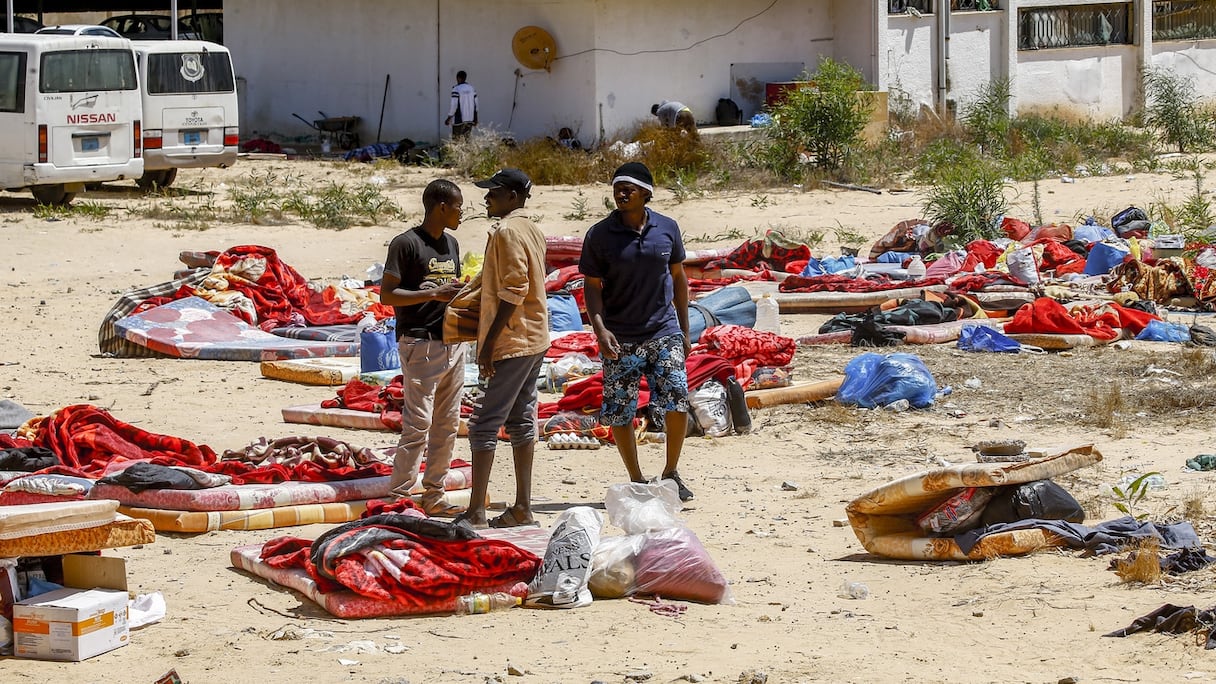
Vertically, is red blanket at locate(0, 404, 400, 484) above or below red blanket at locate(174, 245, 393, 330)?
below

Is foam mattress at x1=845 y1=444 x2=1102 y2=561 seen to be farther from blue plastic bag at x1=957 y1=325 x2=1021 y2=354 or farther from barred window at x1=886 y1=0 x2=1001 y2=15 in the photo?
barred window at x1=886 y1=0 x2=1001 y2=15

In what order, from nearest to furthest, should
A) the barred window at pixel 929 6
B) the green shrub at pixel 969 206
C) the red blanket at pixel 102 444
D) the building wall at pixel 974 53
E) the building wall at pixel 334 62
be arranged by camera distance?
1. the red blanket at pixel 102 444
2. the green shrub at pixel 969 206
3. the barred window at pixel 929 6
4. the building wall at pixel 974 53
5. the building wall at pixel 334 62

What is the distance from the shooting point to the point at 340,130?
84.4ft

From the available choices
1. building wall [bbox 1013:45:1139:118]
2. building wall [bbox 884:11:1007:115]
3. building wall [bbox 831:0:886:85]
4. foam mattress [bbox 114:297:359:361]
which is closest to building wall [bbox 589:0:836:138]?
building wall [bbox 831:0:886:85]

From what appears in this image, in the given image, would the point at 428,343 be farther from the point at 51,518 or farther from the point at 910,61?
the point at 910,61

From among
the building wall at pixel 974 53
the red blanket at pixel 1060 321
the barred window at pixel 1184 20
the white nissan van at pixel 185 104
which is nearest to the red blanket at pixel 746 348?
the red blanket at pixel 1060 321

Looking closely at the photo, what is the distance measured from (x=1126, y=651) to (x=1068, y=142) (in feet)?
60.7

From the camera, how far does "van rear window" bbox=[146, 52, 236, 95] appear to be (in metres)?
19.0

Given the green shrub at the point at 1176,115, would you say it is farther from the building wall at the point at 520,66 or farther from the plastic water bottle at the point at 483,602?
the plastic water bottle at the point at 483,602

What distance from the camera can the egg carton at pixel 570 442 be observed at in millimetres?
8391

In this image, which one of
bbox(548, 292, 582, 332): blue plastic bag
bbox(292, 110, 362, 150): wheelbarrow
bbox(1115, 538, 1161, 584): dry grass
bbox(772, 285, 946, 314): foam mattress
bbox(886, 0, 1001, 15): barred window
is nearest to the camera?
bbox(1115, 538, 1161, 584): dry grass

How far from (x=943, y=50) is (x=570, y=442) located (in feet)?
59.0

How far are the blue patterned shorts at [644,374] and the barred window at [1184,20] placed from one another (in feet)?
73.7

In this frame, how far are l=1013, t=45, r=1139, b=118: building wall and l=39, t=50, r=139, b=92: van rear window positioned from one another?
14264 millimetres
